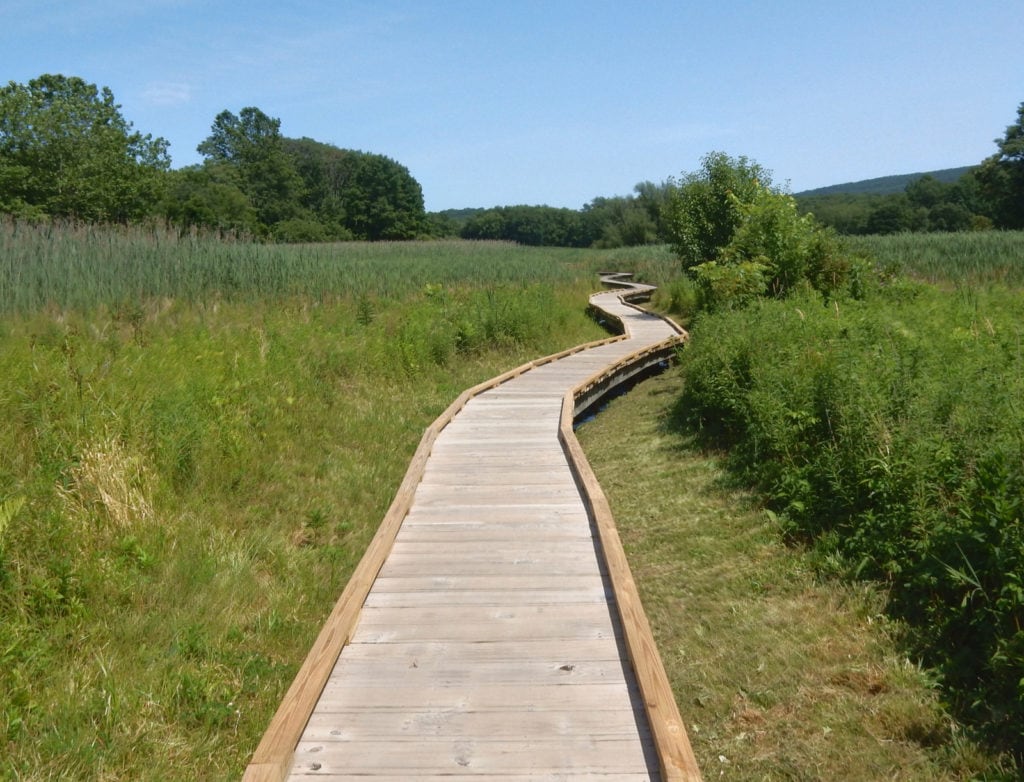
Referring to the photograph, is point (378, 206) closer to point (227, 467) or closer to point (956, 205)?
point (956, 205)

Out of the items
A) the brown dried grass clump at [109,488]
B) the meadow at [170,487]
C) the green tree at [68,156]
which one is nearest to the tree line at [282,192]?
the green tree at [68,156]

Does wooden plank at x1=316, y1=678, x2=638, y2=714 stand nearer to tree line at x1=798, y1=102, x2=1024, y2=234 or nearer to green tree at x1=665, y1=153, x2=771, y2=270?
green tree at x1=665, y1=153, x2=771, y2=270

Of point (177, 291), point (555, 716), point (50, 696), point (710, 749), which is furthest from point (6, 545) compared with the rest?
point (177, 291)

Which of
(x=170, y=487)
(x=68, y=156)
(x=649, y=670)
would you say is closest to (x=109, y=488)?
(x=170, y=487)

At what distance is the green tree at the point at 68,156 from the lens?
4088 cm

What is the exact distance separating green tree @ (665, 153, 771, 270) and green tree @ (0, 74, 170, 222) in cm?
3087

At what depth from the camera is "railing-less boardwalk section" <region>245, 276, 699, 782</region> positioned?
134 inches

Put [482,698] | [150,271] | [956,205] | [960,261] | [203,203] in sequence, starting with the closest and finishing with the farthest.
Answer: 1. [482,698]
2. [150,271]
3. [960,261]
4. [203,203]
5. [956,205]

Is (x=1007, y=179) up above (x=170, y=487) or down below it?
above

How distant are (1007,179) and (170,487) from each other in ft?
210

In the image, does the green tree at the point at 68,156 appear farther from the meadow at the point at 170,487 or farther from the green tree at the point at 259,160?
the meadow at the point at 170,487

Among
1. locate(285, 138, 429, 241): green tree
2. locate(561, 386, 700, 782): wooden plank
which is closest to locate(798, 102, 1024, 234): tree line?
locate(285, 138, 429, 241): green tree

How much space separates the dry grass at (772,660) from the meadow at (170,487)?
2617 millimetres

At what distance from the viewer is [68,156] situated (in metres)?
43.1
